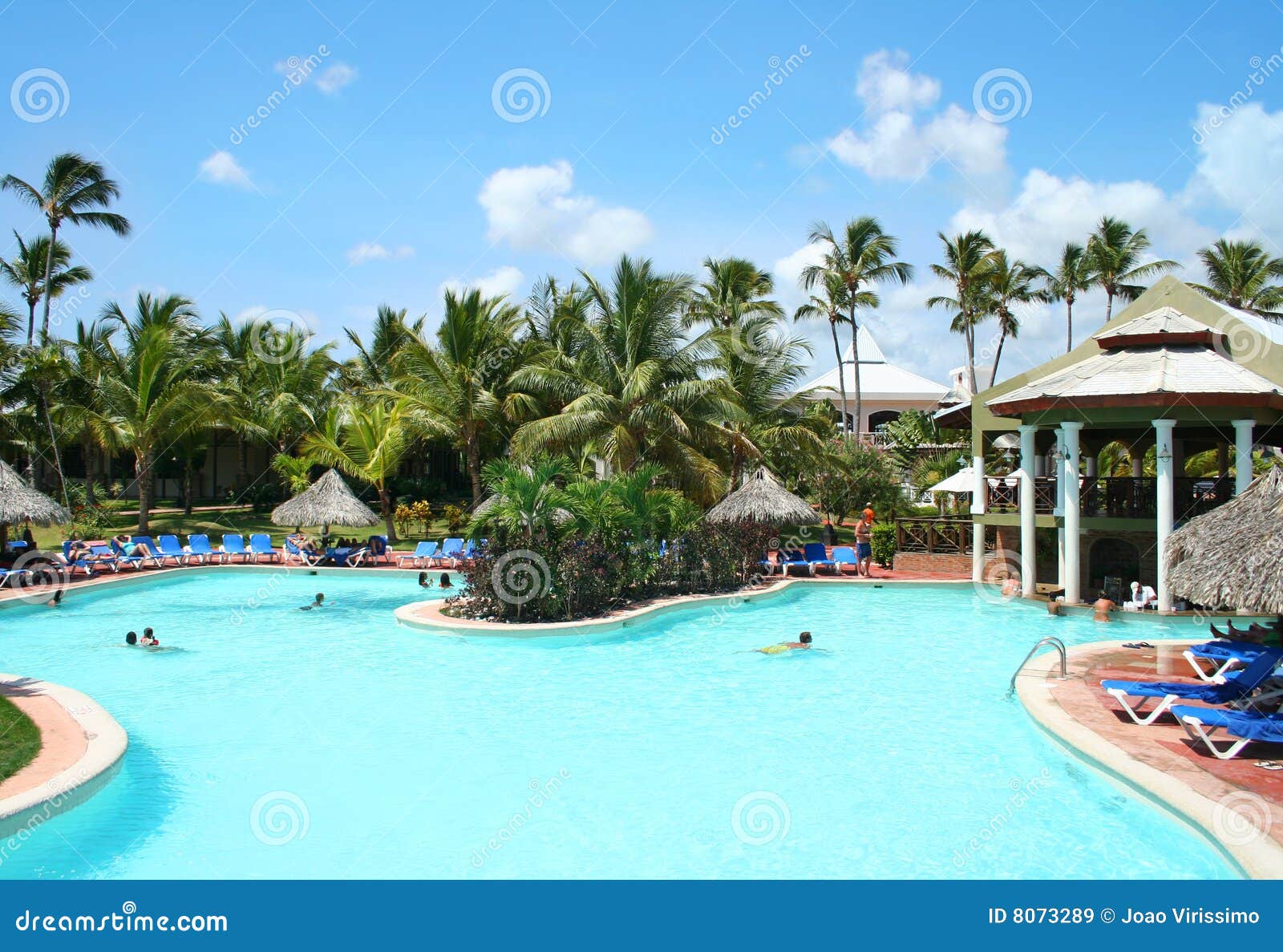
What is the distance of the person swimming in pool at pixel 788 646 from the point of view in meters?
13.3

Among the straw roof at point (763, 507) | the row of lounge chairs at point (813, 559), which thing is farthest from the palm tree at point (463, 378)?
the row of lounge chairs at point (813, 559)

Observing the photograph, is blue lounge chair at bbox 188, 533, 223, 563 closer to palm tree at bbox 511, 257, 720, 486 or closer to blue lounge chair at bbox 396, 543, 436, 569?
blue lounge chair at bbox 396, 543, 436, 569

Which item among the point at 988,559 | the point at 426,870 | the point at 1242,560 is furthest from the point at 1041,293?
the point at 426,870

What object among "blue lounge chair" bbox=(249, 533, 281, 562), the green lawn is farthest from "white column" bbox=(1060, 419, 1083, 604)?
"blue lounge chair" bbox=(249, 533, 281, 562)

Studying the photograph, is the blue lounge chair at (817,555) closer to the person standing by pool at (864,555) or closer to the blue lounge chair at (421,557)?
the person standing by pool at (864,555)

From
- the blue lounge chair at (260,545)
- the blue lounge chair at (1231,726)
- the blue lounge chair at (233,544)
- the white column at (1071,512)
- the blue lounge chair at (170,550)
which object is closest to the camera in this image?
the blue lounge chair at (1231,726)

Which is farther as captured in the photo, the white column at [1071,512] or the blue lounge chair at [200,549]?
the blue lounge chair at [200,549]

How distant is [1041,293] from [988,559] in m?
22.3

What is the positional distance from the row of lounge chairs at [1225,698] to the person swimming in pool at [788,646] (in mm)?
4279

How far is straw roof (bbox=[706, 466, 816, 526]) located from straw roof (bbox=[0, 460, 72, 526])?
44.5 ft

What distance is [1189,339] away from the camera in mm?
16844

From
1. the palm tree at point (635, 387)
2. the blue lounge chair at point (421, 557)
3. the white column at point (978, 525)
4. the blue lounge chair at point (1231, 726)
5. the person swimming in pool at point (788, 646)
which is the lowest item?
the person swimming in pool at point (788, 646)

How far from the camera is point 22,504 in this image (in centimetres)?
1819

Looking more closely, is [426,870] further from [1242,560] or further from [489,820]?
[1242,560]
